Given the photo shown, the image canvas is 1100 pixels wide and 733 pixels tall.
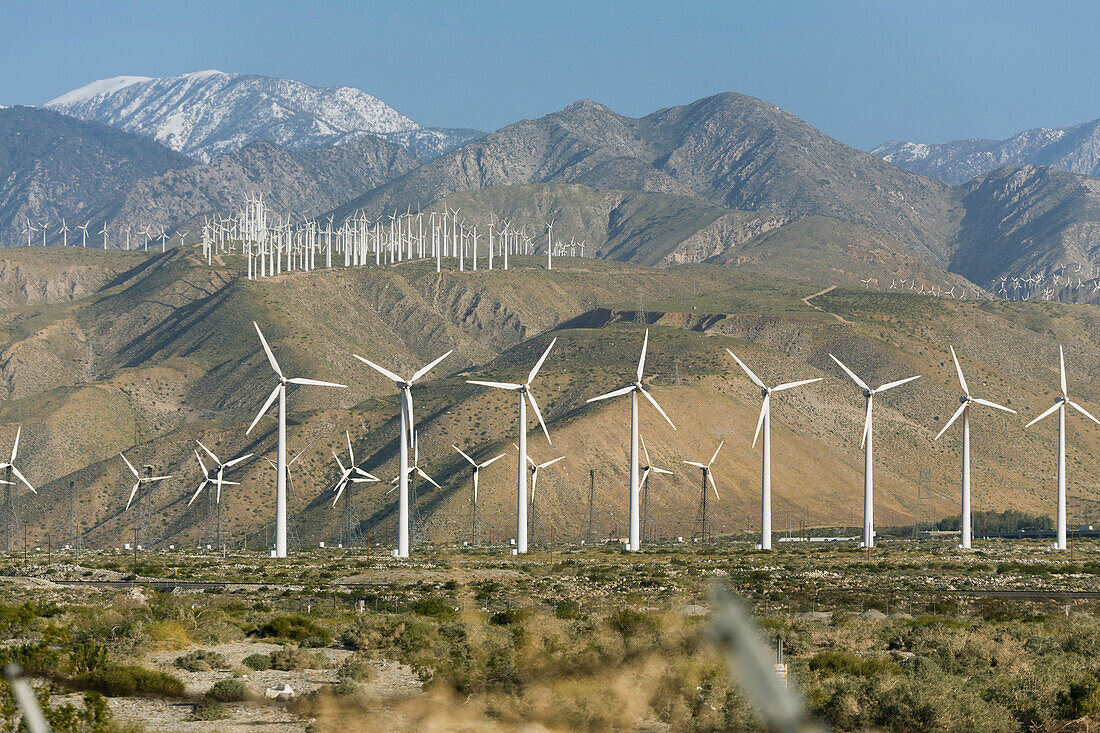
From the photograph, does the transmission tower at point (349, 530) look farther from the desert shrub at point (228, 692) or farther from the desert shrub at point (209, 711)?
the desert shrub at point (209, 711)

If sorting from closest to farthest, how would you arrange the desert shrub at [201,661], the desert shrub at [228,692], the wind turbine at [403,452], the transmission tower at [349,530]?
the desert shrub at [228,692], the desert shrub at [201,661], the wind turbine at [403,452], the transmission tower at [349,530]

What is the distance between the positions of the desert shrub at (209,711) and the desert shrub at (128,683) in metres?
2.04

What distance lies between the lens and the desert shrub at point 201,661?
137 ft

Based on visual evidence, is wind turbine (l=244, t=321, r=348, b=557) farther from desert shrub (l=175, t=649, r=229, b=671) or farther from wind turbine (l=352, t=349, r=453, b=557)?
desert shrub (l=175, t=649, r=229, b=671)

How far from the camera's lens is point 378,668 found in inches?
1673

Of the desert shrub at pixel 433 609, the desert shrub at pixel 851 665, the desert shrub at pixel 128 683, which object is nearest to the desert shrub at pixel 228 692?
the desert shrub at pixel 128 683

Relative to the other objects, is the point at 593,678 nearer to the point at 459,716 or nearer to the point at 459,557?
the point at 459,716

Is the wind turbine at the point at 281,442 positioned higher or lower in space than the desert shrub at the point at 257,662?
higher

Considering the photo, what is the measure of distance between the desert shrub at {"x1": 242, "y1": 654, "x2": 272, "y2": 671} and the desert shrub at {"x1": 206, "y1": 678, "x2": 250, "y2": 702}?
5603 millimetres

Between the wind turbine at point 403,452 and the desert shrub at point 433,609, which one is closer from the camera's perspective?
the desert shrub at point 433,609

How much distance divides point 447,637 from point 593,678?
1274 centimetres

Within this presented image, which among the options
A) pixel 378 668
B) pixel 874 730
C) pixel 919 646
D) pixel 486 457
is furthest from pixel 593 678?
pixel 486 457

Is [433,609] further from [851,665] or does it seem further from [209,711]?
[209,711]

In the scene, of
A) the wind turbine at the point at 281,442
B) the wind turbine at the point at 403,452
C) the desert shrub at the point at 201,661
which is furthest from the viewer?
the wind turbine at the point at 281,442
